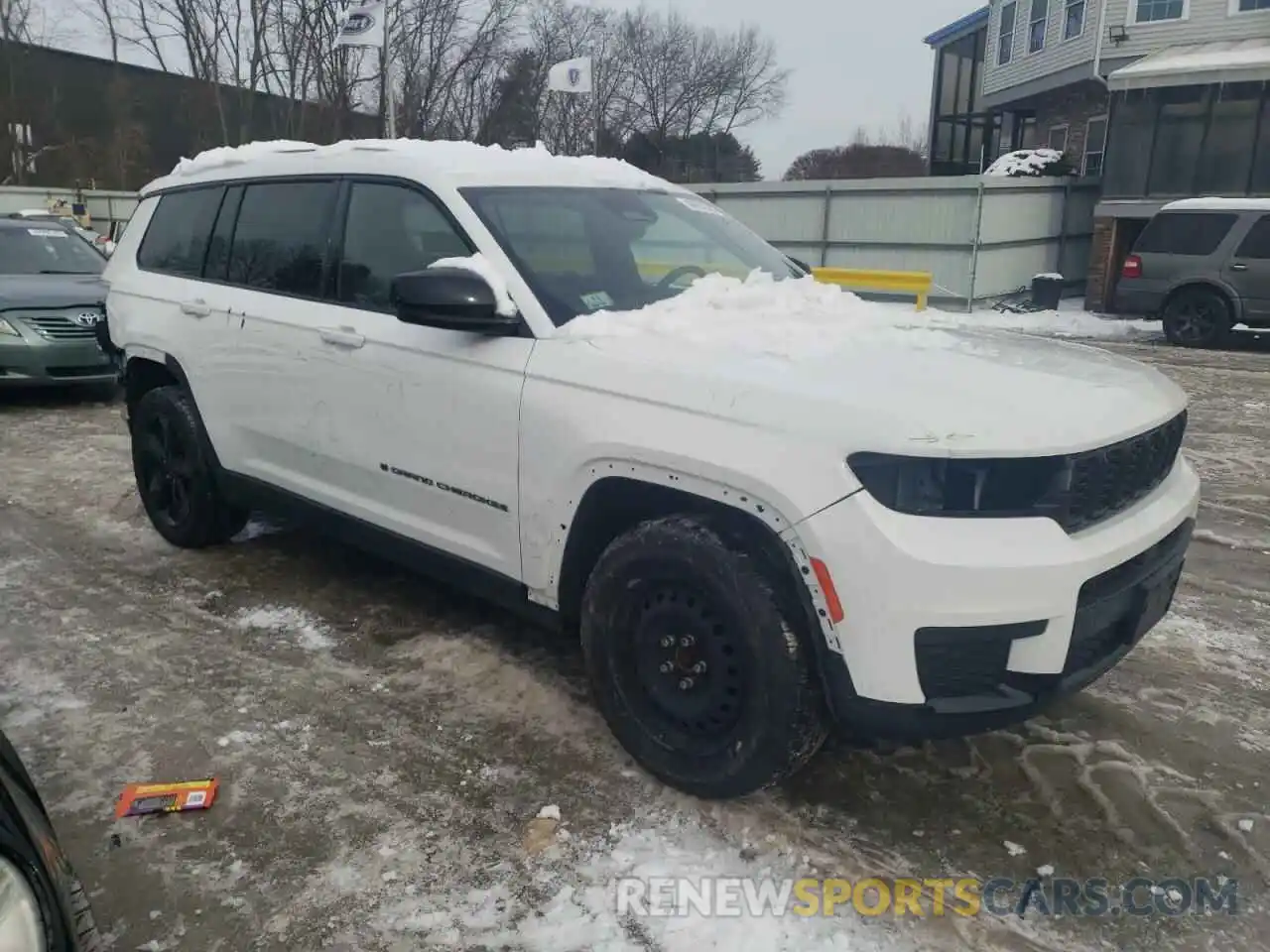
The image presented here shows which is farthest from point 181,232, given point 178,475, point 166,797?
point 166,797

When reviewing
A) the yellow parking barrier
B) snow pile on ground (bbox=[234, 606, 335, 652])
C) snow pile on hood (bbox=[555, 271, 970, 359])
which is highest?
snow pile on hood (bbox=[555, 271, 970, 359])

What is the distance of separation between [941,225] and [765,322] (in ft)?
49.1

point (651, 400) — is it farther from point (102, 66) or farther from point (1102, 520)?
point (102, 66)

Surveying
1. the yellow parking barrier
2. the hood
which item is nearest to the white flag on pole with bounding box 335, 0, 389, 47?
the yellow parking barrier

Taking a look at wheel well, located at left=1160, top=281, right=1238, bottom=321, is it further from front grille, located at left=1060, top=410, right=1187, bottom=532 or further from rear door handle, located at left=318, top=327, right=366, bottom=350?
rear door handle, located at left=318, top=327, right=366, bottom=350

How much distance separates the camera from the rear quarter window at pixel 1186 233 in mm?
13352

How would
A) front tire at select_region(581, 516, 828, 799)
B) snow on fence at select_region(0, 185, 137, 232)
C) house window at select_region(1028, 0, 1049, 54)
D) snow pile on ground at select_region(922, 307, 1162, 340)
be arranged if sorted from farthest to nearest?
snow on fence at select_region(0, 185, 137, 232) < house window at select_region(1028, 0, 1049, 54) < snow pile on ground at select_region(922, 307, 1162, 340) < front tire at select_region(581, 516, 828, 799)

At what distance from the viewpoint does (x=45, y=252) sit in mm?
9930

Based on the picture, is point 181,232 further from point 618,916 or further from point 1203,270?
point 1203,270

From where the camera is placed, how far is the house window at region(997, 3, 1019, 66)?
2594 cm

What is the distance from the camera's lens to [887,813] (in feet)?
9.68

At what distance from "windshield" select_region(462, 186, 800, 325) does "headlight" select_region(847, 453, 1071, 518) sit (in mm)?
1197

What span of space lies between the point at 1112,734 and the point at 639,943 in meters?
1.87

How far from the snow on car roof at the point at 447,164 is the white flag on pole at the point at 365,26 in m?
14.2
